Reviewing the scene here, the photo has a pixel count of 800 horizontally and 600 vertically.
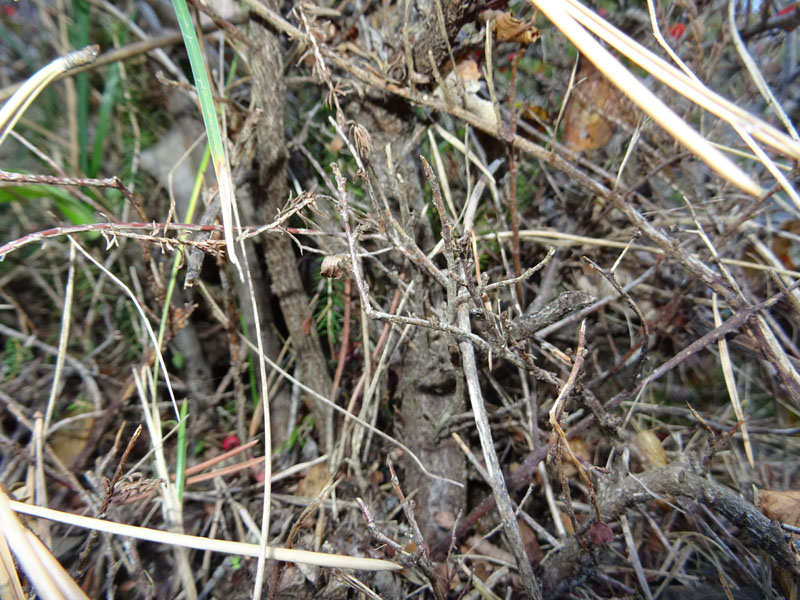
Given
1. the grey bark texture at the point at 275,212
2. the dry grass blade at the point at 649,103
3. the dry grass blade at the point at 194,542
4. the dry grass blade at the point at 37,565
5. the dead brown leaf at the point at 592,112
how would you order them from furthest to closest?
the dead brown leaf at the point at 592,112 < the grey bark texture at the point at 275,212 < the dry grass blade at the point at 194,542 < the dry grass blade at the point at 37,565 < the dry grass blade at the point at 649,103

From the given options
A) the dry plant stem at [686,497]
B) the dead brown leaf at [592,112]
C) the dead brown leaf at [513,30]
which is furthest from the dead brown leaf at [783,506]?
the dead brown leaf at [513,30]

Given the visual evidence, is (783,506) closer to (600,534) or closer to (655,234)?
(600,534)

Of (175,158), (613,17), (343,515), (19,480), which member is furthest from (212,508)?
(613,17)

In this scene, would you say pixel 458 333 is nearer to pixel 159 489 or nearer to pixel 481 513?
pixel 481 513

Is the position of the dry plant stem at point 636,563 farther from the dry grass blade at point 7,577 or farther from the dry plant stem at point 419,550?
the dry grass blade at point 7,577

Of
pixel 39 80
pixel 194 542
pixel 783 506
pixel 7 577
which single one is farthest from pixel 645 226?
pixel 7 577

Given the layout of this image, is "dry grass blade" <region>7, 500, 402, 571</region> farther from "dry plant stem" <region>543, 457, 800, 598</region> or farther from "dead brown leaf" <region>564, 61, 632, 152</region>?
"dead brown leaf" <region>564, 61, 632, 152</region>
